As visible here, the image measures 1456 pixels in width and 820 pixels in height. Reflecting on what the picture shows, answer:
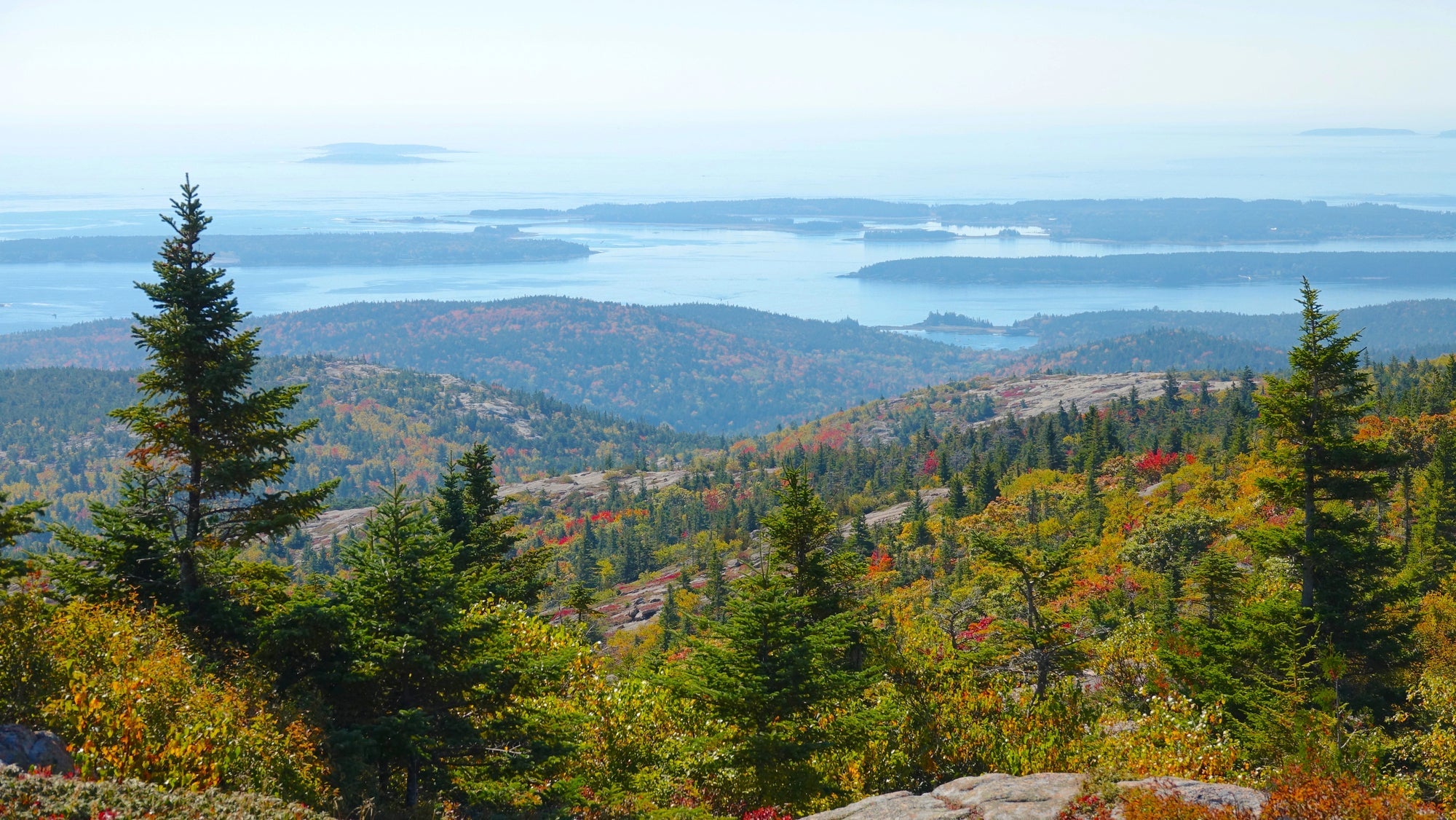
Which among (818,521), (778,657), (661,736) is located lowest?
(661,736)

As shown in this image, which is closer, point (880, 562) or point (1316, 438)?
point (1316, 438)

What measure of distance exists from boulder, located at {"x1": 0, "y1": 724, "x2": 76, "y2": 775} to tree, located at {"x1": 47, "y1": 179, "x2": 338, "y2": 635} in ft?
20.8

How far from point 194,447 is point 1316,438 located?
30.7 meters

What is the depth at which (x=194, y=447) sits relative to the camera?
23.1 meters

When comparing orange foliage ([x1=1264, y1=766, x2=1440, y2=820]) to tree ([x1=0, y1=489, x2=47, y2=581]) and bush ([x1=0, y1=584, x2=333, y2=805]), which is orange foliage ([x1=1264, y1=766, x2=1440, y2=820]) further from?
tree ([x1=0, y1=489, x2=47, y2=581])

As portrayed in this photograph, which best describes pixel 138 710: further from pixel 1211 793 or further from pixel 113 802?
pixel 1211 793

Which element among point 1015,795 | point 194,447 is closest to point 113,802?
point 194,447

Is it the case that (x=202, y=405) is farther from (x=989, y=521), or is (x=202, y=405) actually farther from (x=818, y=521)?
(x=989, y=521)

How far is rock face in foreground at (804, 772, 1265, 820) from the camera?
17.8 m

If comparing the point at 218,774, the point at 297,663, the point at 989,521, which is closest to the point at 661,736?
the point at 297,663

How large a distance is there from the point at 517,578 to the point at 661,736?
13138mm

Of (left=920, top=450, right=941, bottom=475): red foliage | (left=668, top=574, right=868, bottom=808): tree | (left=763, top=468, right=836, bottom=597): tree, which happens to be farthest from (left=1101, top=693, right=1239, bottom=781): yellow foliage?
(left=920, top=450, right=941, bottom=475): red foliage

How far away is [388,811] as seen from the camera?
21156 millimetres

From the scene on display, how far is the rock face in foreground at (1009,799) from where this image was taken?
17.8 m
